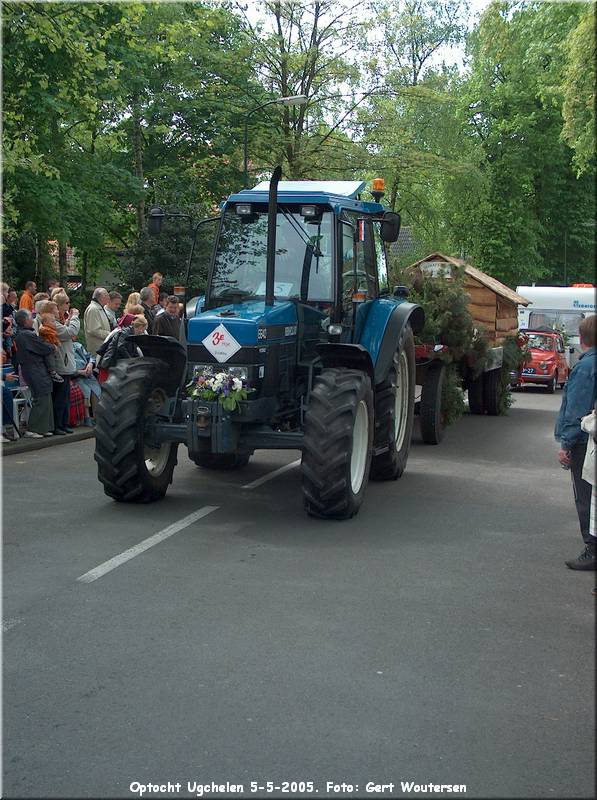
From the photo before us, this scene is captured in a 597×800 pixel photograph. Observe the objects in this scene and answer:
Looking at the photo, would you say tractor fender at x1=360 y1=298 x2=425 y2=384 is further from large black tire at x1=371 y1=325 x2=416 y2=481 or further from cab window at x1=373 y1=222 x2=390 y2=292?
cab window at x1=373 y1=222 x2=390 y2=292

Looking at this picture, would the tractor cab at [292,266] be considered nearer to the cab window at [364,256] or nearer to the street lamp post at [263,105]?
the cab window at [364,256]

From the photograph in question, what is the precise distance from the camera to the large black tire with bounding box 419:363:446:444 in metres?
14.2

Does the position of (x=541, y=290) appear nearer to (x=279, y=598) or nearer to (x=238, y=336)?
(x=238, y=336)

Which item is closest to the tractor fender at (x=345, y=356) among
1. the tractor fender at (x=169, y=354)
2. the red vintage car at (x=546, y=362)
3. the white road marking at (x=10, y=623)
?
the tractor fender at (x=169, y=354)

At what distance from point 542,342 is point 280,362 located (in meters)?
22.1

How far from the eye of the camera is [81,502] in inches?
377

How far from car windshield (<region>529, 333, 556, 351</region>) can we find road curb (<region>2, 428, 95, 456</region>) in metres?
18.4

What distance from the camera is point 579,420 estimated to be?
7512 millimetres

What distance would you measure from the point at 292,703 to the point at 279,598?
175 cm

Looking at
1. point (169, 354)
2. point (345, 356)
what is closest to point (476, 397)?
point (345, 356)

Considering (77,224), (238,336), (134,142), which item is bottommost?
(238,336)

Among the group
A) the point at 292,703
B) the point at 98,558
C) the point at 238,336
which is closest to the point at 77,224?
the point at 238,336

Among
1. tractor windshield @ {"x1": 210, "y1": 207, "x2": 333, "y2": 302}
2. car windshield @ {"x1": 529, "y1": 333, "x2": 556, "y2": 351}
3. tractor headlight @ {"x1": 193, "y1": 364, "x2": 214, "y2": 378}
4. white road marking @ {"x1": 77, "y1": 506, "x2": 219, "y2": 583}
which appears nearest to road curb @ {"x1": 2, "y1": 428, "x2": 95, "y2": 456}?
tractor windshield @ {"x1": 210, "y1": 207, "x2": 333, "y2": 302}

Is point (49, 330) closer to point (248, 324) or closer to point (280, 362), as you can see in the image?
point (280, 362)
